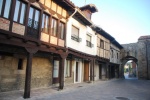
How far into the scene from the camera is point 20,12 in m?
7.52

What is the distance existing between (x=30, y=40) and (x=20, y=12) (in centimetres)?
161


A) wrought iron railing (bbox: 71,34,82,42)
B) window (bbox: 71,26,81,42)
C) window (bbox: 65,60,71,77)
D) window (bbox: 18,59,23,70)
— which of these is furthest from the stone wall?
window (bbox: 71,26,81,42)

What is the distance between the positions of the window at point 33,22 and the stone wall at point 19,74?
2065 mm

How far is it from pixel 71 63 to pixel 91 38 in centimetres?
491

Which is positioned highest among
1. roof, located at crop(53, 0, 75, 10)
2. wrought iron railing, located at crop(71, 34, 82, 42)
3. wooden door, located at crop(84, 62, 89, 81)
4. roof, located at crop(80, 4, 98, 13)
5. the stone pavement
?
roof, located at crop(80, 4, 98, 13)

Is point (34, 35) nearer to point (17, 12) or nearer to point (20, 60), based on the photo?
point (17, 12)

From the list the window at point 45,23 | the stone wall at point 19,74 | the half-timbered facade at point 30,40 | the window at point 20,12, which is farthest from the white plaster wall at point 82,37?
the window at point 20,12

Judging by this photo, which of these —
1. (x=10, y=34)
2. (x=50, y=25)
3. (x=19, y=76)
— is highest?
(x=50, y=25)

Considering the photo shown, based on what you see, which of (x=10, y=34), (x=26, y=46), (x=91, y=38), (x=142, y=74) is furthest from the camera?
(x=142, y=74)

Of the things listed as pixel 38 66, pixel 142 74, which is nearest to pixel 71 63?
pixel 38 66

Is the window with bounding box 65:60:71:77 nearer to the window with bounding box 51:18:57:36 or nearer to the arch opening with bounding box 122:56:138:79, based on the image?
the window with bounding box 51:18:57:36

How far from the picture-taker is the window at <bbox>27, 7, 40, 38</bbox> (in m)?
7.89

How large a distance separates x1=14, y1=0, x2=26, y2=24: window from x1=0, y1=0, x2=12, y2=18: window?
471mm

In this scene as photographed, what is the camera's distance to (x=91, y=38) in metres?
17.0
